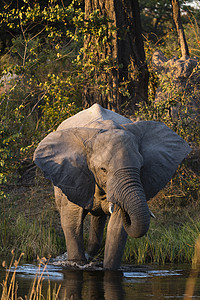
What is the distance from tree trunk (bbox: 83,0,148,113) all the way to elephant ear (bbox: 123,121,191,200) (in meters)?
3.78

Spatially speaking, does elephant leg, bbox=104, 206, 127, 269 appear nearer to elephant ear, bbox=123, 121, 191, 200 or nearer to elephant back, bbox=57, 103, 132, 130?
elephant ear, bbox=123, 121, 191, 200

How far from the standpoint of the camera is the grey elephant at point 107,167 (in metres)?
6.08

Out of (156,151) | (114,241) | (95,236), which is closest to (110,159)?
(156,151)

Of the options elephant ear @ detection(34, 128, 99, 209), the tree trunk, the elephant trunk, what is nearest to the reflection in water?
the elephant trunk

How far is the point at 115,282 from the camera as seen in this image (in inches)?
239

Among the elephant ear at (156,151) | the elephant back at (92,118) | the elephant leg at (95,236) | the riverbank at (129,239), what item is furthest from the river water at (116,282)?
the elephant back at (92,118)

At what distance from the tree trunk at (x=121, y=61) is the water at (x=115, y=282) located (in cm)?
455

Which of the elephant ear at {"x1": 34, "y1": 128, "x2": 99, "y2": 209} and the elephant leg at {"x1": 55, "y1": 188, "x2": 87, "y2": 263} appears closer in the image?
the elephant ear at {"x1": 34, "y1": 128, "x2": 99, "y2": 209}

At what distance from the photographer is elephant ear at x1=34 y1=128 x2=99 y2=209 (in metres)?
6.72

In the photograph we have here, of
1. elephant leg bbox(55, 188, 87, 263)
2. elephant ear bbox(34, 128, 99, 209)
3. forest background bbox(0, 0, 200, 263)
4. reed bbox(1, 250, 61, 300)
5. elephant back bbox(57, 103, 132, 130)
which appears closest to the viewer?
reed bbox(1, 250, 61, 300)

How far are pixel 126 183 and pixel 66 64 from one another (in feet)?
32.1

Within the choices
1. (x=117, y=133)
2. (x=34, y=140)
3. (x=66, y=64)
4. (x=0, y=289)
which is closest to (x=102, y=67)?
(x=34, y=140)

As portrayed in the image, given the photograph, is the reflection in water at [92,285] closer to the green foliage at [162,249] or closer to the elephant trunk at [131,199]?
the elephant trunk at [131,199]

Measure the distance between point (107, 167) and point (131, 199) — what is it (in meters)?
0.63
